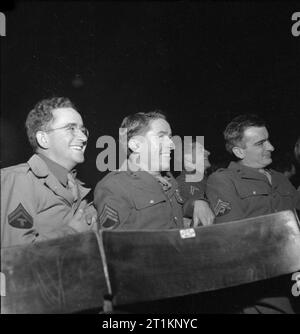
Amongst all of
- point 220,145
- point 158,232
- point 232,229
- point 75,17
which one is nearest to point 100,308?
point 158,232

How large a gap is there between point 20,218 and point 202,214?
49.1 inches

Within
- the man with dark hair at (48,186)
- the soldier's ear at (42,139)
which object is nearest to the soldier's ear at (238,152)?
the man with dark hair at (48,186)

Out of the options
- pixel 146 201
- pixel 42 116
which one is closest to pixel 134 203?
pixel 146 201

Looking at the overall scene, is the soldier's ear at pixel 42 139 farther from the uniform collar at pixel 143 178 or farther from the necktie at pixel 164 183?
the necktie at pixel 164 183

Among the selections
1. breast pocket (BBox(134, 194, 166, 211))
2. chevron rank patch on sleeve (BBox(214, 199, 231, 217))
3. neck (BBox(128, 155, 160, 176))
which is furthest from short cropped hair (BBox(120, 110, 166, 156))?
chevron rank patch on sleeve (BBox(214, 199, 231, 217))

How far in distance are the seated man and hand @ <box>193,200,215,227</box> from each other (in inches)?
37.9

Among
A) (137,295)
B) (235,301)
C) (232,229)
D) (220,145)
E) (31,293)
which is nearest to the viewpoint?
(31,293)

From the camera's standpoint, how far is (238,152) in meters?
3.47

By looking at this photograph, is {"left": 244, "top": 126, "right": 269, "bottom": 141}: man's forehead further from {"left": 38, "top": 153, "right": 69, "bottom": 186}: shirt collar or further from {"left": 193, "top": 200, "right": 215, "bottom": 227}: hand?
{"left": 38, "top": 153, "right": 69, "bottom": 186}: shirt collar

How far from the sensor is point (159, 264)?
81.4 inches

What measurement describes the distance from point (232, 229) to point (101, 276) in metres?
0.82

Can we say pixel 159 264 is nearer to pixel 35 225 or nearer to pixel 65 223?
pixel 65 223
